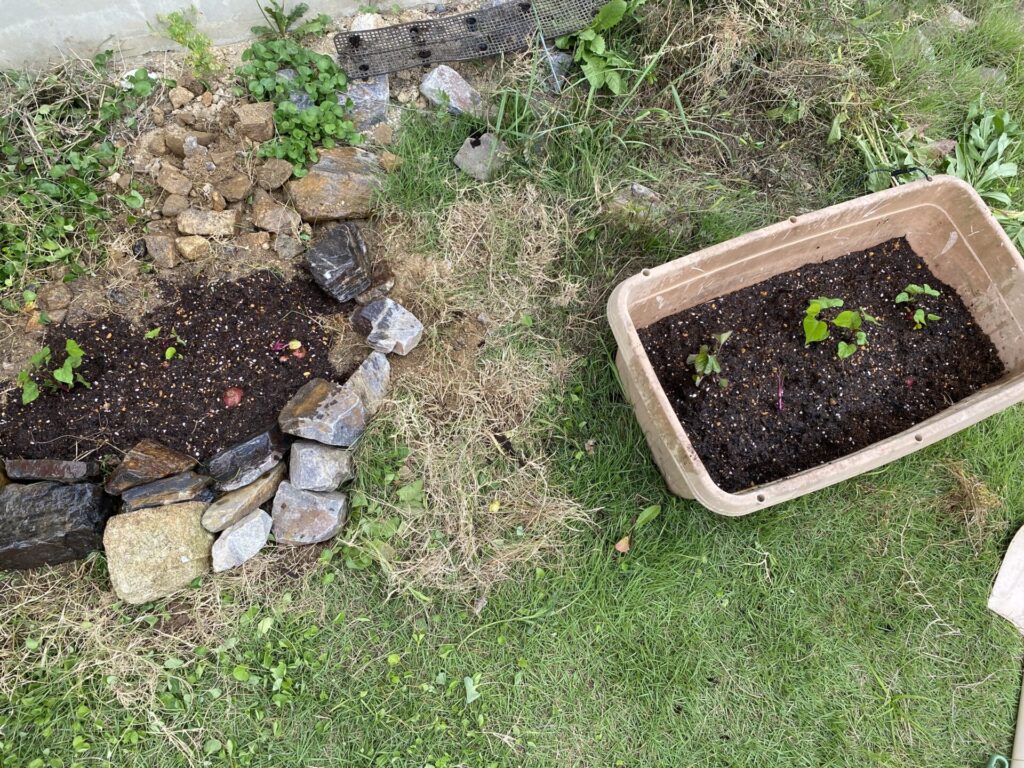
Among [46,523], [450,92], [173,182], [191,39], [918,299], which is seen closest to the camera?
[46,523]

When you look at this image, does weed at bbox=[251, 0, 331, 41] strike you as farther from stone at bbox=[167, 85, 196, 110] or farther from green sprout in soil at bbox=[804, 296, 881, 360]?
green sprout in soil at bbox=[804, 296, 881, 360]

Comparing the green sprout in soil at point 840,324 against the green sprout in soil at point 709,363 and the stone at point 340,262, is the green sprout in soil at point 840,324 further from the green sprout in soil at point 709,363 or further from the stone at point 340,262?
the stone at point 340,262

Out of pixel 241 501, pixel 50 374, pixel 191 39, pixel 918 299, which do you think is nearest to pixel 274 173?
pixel 191 39

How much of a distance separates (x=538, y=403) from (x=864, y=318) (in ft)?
3.74

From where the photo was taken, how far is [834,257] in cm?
229

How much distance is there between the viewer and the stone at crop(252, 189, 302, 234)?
92.1 inches

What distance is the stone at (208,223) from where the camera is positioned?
2.30m

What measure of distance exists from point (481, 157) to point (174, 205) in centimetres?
115

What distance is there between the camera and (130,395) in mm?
2174

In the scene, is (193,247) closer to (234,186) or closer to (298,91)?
(234,186)

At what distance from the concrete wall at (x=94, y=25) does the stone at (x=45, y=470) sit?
59.8 inches

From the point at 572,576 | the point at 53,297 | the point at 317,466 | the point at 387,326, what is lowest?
the point at 572,576

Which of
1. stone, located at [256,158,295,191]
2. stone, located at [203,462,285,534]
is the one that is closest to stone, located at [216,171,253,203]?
stone, located at [256,158,295,191]

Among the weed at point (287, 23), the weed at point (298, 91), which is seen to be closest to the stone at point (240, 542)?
the weed at point (298, 91)
